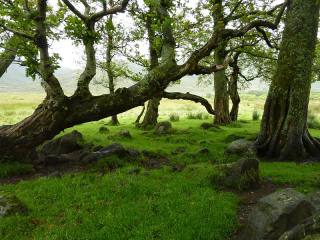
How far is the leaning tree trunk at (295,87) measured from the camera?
53.1 ft

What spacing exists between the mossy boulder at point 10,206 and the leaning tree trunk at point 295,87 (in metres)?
11.4

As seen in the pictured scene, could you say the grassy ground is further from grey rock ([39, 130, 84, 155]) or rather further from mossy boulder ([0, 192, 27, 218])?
grey rock ([39, 130, 84, 155])

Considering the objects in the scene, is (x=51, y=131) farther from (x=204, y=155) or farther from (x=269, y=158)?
(x=269, y=158)

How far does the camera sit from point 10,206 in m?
9.64

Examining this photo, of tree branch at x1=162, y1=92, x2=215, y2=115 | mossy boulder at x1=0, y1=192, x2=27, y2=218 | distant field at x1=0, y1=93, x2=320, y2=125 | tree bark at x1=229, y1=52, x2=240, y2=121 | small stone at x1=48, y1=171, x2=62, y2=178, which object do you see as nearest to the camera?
mossy boulder at x1=0, y1=192, x2=27, y2=218

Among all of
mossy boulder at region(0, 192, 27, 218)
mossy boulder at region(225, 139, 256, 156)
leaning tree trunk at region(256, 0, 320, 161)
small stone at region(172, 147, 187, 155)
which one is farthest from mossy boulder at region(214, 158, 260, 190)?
mossy boulder at region(0, 192, 27, 218)

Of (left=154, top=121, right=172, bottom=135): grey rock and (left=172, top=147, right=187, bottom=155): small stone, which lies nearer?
(left=172, top=147, right=187, bottom=155): small stone

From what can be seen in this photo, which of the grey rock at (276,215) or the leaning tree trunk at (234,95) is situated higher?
the leaning tree trunk at (234,95)

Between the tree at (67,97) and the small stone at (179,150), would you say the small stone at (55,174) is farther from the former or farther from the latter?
the small stone at (179,150)

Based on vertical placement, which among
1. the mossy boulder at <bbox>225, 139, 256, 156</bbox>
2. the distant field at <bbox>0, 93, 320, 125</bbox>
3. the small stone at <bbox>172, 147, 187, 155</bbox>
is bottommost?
the distant field at <bbox>0, 93, 320, 125</bbox>

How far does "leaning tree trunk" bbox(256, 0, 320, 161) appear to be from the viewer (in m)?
16.2

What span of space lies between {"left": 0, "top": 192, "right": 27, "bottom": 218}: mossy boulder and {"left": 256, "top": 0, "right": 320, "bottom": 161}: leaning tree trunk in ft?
37.4

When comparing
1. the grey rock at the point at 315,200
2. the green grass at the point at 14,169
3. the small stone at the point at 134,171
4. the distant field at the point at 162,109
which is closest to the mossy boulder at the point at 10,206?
the green grass at the point at 14,169

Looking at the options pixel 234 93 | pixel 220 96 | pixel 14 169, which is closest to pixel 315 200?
pixel 14 169
